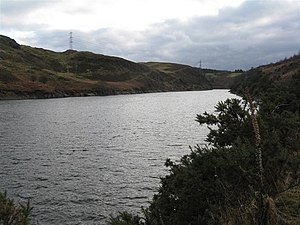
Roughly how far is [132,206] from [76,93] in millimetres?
117368

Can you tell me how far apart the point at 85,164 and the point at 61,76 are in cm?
12118

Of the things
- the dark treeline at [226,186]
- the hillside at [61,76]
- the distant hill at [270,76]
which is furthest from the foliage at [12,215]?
the hillside at [61,76]

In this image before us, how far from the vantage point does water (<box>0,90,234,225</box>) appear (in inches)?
762

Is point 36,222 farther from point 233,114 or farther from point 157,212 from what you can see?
point 233,114

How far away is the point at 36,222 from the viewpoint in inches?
665

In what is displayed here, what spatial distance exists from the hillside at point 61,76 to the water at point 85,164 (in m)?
67.7

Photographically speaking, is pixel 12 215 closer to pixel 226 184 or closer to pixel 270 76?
pixel 226 184

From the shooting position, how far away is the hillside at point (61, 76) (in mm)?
117688

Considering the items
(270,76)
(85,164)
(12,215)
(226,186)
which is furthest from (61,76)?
(12,215)

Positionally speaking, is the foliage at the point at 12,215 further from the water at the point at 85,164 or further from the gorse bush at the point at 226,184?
the water at the point at 85,164

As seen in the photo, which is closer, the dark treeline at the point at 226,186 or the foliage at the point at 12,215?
the foliage at the point at 12,215

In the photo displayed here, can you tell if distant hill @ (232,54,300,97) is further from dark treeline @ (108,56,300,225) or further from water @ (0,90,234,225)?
dark treeline @ (108,56,300,225)

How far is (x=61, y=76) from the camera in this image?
144m

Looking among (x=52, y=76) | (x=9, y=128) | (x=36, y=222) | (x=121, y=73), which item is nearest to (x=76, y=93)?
(x=52, y=76)
